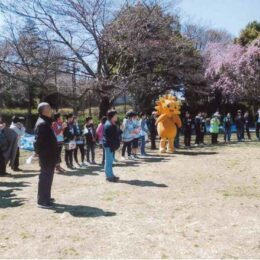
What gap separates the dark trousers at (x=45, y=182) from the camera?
7.22 metres

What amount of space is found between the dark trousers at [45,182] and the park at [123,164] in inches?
0.8

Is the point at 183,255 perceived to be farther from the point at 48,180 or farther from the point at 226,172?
the point at 226,172

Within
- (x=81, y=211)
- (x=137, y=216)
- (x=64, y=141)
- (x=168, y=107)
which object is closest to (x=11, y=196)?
(x=81, y=211)

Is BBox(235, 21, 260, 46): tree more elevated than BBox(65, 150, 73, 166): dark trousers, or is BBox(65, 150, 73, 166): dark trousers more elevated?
BBox(235, 21, 260, 46): tree

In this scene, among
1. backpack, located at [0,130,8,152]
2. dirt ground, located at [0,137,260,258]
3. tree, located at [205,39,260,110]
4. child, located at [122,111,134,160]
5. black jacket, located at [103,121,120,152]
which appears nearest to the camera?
dirt ground, located at [0,137,260,258]

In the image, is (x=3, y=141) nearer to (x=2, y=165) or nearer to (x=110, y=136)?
(x=2, y=165)

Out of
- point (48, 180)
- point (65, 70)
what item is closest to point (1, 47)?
Answer: point (65, 70)

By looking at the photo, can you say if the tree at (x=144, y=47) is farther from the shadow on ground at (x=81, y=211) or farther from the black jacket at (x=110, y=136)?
the shadow on ground at (x=81, y=211)

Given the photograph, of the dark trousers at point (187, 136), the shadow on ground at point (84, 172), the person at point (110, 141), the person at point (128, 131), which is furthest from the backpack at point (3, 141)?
the dark trousers at point (187, 136)

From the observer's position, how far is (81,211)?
707 centimetres

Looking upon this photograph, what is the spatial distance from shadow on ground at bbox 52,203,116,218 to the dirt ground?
0.05ft

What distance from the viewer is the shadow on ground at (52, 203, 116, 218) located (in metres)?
6.80

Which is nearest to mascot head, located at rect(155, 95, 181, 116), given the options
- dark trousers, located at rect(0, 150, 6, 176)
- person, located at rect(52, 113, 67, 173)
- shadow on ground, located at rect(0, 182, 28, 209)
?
person, located at rect(52, 113, 67, 173)

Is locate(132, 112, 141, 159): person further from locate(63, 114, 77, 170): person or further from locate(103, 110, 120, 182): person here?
locate(103, 110, 120, 182): person
